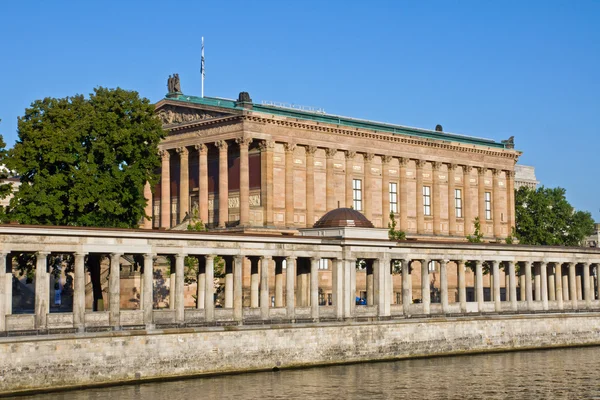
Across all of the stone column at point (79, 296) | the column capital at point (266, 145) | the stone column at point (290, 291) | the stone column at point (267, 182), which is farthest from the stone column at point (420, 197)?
the stone column at point (79, 296)

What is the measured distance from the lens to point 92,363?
53000 mm

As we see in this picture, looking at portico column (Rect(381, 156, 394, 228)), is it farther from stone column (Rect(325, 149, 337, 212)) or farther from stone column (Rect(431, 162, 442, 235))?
stone column (Rect(431, 162, 442, 235))

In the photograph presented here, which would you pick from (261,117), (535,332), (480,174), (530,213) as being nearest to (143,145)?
(261,117)

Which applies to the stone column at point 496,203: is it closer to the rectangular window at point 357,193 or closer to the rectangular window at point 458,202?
the rectangular window at point 458,202

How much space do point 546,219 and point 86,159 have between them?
3020 inches

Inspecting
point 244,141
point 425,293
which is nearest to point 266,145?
point 244,141

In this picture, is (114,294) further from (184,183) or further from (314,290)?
(184,183)

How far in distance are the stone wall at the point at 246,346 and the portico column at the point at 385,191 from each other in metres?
29.0

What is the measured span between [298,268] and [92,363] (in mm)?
21872

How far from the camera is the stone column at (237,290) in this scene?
6222cm

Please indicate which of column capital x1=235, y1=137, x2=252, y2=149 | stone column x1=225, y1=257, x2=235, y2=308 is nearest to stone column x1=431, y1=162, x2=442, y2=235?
column capital x1=235, y1=137, x2=252, y2=149

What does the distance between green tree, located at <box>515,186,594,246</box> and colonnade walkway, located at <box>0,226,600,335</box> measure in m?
42.5

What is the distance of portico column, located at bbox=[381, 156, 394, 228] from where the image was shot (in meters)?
106

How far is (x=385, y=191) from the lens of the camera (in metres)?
107
